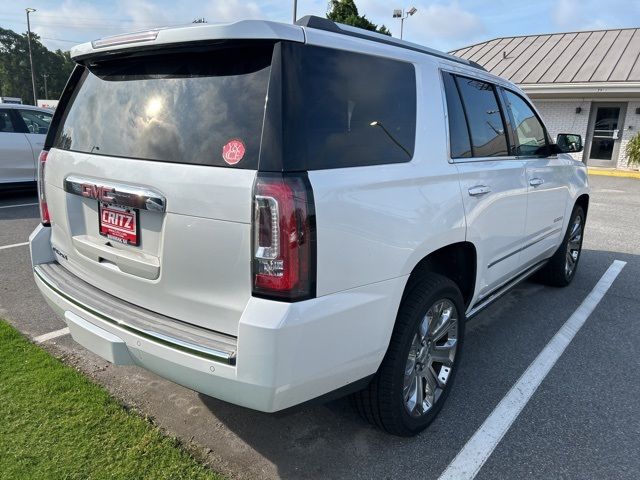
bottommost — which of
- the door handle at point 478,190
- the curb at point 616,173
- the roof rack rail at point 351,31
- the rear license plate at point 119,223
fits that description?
the curb at point 616,173

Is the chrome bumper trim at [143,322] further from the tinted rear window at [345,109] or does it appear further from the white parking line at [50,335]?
the white parking line at [50,335]

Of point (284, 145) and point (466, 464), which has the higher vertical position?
point (284, 145)

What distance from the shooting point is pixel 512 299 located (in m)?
4.88

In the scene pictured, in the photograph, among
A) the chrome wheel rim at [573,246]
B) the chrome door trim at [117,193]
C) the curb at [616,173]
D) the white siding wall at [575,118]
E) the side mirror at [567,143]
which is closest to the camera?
the chrome door trim at [117,193]

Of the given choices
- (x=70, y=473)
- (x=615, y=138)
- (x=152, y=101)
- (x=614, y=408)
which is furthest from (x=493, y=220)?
(x=615, y=138)

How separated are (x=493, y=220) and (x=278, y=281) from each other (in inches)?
72.7

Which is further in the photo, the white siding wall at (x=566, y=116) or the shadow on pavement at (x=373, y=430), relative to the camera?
the white siding wall at (x=566, y=116)

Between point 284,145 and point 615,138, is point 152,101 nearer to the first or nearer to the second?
point 284,145

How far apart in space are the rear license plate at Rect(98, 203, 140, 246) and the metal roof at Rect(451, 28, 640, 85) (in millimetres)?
18000

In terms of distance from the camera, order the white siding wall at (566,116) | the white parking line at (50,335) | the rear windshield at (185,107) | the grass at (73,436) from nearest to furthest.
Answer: the rear windshield at (185,107), the grass at (73,436), the white parking line at (50,335), the white siding wall at (566,116)

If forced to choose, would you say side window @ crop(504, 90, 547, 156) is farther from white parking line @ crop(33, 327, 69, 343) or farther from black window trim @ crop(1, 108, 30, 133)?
black window trim @ crop(1, 108, 30, 133)

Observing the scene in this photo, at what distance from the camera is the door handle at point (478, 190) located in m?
2.88

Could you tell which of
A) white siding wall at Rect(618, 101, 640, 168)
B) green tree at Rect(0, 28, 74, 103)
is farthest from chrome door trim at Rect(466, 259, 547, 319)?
green tree at Rect(0, 28, 74, 103)

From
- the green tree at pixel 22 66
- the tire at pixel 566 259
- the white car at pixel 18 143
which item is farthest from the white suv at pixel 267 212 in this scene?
the green tree at pixel 22 66
